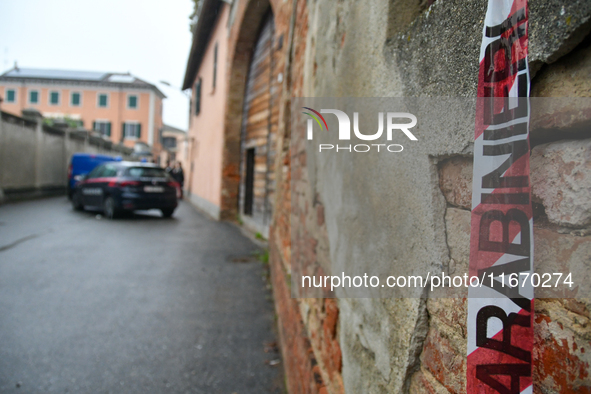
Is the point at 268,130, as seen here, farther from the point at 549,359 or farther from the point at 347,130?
the point at 549,359

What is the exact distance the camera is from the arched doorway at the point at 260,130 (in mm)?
8438

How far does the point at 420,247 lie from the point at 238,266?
5353 mm

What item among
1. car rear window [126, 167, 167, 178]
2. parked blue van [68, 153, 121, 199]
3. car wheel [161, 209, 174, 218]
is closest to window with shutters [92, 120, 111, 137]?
parked blue van [68, 153, 121, 199]

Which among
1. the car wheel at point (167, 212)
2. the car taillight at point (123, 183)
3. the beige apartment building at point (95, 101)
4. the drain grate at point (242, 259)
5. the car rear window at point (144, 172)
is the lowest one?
the drain grate at point (242, 259)

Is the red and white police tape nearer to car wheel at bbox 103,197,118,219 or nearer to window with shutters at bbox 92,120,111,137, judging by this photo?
car wheel at bbox 103,197,118,219

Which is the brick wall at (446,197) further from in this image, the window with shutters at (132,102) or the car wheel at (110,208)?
the window with shutters at (132,102)

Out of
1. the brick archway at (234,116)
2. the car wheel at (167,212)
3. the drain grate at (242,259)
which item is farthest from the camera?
the car wheel at (167,212)

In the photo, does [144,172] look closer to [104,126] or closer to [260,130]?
[260,130]

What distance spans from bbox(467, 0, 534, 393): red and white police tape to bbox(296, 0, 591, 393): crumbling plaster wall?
1.2 inches

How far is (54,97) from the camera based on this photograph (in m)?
41.4

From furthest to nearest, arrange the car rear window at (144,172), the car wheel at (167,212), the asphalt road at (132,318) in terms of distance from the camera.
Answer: the car wheel at (167,212)
the car rear window at (144,172)
the asphalt road at (132,318)

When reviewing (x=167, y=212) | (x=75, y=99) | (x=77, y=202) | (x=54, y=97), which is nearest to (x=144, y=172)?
(x=167, y=212)

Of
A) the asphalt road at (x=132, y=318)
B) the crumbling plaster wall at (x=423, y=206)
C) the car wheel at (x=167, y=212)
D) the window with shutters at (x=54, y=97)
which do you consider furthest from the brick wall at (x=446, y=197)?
the window with shutters at (x=54, y=97)

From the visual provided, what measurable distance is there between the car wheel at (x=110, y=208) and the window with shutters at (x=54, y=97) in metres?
37.2
